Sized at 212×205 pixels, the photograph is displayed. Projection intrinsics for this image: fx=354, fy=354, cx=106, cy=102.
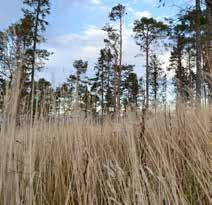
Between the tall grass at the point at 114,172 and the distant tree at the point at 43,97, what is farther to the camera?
the distant tree at the point at 43,97

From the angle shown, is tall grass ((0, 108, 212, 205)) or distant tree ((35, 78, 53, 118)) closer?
tall grass ((0, 108, 212, 205))

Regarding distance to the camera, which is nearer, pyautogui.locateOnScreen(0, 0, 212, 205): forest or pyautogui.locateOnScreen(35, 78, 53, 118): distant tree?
pyautogui.locateOnScreen(0, 0, 212, 205): forest

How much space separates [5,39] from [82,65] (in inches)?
1247

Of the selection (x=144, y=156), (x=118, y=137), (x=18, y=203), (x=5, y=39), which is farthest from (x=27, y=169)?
(x=118, y=137)

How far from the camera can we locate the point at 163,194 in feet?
4.58

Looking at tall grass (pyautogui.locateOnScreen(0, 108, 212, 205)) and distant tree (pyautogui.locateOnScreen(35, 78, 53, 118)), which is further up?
distant tree (pyautogui.locateOnScreen(35, 78, 53, 118))

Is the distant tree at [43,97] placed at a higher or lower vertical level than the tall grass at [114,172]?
higher

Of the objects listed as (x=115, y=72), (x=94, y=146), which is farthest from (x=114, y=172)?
(x=115, y=72)

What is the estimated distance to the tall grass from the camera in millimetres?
1420

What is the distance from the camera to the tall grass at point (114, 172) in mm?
1420

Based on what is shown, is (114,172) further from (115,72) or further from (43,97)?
(115,72)

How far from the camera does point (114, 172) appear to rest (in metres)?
1.70

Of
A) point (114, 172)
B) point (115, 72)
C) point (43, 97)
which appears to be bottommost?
point (114, 172)

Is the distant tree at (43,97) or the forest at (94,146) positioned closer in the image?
the forest at (94,146)
